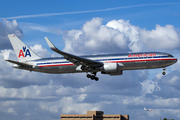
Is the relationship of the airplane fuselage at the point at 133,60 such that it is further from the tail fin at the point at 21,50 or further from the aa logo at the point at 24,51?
the aa logo at the point at 24,51

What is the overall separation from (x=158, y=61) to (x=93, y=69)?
48.8 ft

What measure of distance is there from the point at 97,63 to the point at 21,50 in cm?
2273

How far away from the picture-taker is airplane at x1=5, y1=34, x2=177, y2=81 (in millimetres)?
61812

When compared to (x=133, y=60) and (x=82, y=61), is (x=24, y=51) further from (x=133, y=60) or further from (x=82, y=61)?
(x=133, y=60)

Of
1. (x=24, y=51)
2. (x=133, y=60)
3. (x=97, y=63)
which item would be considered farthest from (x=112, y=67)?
(x=24, y=51)

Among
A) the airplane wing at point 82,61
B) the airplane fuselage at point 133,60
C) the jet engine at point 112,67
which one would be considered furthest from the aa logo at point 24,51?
the jet engine at point 112,67

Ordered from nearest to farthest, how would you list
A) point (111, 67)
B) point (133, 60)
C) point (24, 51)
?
point (133, 60), point (111, 67), point (24, 51)

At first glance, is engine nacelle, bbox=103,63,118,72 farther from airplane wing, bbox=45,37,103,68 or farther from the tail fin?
the tail fin

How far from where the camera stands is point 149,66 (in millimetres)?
62281

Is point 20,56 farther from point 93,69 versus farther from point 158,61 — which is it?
point 158,61

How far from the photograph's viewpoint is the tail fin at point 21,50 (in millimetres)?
72312

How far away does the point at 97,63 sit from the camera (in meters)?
63.0

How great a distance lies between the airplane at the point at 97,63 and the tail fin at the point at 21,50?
168cm

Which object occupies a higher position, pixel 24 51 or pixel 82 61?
pixel 24 51
